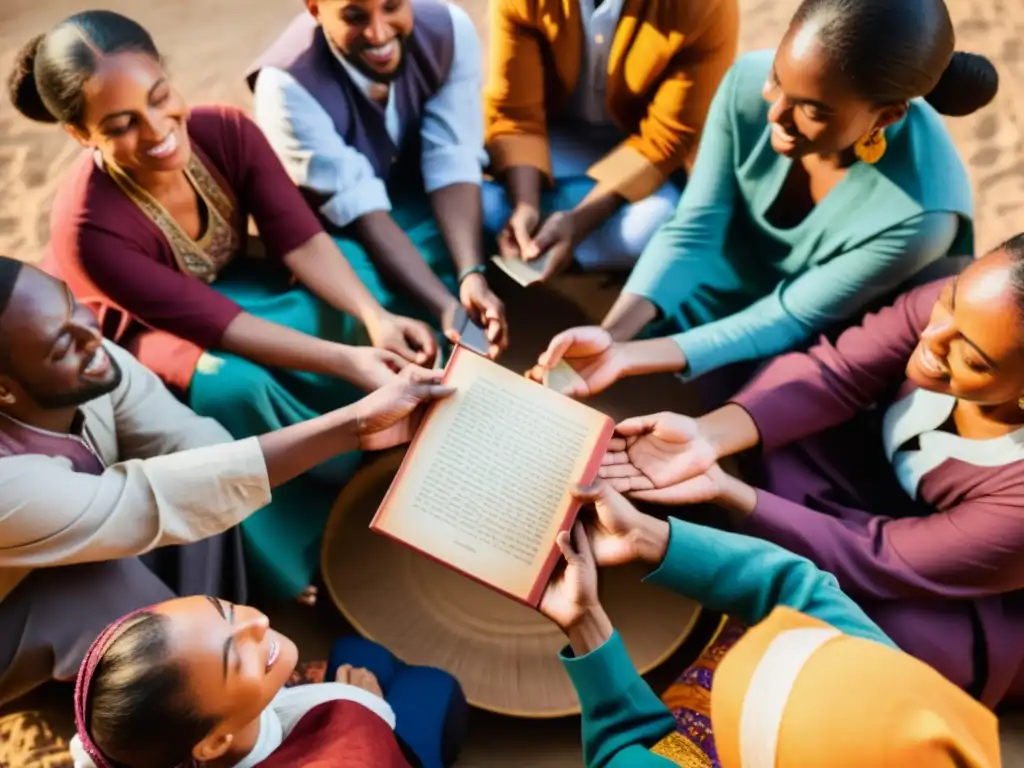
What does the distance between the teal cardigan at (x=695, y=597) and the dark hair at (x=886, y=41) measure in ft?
2.60

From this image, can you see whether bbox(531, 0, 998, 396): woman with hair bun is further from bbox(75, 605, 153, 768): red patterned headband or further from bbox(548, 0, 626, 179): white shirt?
bbox(75, 605, 153, 768): red patterned headband

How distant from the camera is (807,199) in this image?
1742 mm

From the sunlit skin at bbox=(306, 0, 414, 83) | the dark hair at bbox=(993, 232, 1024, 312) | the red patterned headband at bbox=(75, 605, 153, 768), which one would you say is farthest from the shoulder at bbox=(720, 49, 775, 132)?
the red patterned headband at bbox=(75, 605, 153, 768)

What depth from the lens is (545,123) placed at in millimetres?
2135

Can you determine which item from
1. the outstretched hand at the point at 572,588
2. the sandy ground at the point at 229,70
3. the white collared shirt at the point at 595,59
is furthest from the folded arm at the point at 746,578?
the sandy ground at the point at 229,70

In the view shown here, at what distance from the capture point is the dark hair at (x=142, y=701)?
3.52 feet

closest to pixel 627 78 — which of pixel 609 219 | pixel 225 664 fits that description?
pixel 609 219

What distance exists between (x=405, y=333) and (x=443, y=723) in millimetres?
800

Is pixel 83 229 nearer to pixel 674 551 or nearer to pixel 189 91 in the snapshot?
pixel 674 551

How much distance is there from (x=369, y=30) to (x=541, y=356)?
30.0 inches

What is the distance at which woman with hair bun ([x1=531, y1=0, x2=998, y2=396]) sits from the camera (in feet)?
4.39

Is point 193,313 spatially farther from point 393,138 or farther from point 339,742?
point 339,742

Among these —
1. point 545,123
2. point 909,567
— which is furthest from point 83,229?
point 909,567

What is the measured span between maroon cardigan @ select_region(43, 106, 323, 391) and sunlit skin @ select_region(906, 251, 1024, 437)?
1.28 meters
